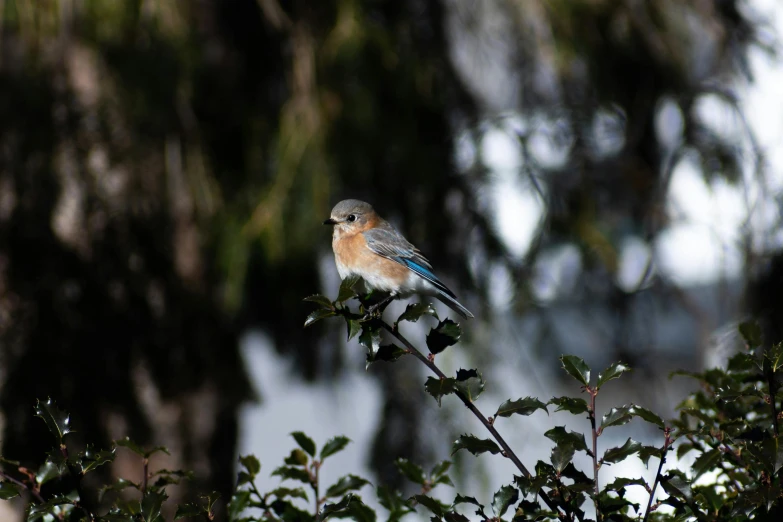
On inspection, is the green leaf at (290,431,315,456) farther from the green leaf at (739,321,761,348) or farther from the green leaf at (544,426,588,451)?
the green leaf at (739,321,761,348)

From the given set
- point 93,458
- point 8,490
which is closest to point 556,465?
point 93,458

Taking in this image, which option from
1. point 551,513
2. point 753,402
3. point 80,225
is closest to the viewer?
point 551,513

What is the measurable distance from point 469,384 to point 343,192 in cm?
205

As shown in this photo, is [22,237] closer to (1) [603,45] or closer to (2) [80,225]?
(2) [80,225]

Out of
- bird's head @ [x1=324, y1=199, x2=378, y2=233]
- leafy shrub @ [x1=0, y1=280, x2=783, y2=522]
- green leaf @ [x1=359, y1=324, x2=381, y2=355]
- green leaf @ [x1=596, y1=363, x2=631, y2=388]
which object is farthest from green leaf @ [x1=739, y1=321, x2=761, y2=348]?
bird's head @ [x1=324, y1=199, x2=378, y2=233]

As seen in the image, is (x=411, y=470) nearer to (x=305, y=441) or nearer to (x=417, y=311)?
(x=305, y=441)

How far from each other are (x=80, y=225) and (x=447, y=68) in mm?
1664

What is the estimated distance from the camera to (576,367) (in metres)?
1.41

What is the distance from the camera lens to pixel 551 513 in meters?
1.28

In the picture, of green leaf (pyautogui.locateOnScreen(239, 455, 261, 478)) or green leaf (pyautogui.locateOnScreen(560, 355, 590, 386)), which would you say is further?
green leaf (pyautogui.locateOnScreen(239, 455, 261, 478))

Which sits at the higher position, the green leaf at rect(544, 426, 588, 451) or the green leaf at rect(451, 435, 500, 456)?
the green leaf at rect(544, 426, 588, 451)

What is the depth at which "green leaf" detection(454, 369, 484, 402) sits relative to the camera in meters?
1.37

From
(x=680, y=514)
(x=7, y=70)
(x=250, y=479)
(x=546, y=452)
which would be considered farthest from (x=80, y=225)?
(x=680, y=514)

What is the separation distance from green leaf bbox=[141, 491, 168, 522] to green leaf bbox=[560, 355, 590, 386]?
0.68 metres
